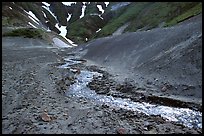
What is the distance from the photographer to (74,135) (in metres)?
15.5

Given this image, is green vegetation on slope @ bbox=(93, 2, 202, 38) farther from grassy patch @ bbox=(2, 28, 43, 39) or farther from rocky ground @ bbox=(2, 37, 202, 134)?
rocky ground @ bbox=(2, 37, 202, 134)

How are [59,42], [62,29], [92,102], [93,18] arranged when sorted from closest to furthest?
[92,102] → [59,42] → [62,29] → [93,18]

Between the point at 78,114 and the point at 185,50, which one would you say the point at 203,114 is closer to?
the point at 78,114

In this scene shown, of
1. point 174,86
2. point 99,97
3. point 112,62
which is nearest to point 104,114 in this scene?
point 99,97

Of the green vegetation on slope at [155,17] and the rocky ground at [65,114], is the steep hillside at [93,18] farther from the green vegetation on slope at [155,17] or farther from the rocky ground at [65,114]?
the rocky ground at [65,114]

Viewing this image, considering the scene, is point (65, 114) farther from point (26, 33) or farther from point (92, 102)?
point (26, 33)

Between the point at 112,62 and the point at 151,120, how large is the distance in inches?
1081

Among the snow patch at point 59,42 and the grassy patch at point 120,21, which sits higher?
the grassy patch at point 120,21

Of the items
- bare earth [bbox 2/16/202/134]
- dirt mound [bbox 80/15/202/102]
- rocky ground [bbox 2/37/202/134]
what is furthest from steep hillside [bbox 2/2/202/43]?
rocky ground [bbox 2/37/202/134]

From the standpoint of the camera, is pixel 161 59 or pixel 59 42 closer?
pixel 161 59

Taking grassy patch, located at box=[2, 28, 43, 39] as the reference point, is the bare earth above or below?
below

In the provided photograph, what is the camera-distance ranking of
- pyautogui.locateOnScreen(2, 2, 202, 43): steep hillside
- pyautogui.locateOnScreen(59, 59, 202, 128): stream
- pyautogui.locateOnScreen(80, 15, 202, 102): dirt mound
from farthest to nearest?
pyautogui.locateOnScreen(2, 2, 202, 43): steep hillside < pyautogui.locateOnScreen(80, 15, 202, 102): dirt mound < pyautogui.locateOnScreen(59, 59, 202, 128): stream

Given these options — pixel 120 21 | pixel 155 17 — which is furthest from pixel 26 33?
pixel 120 21

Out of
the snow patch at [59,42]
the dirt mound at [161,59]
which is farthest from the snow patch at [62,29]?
the dirt mound at [161,59]
